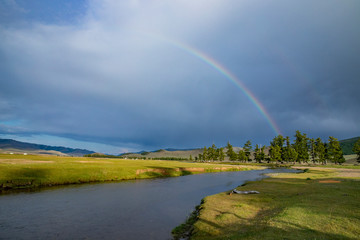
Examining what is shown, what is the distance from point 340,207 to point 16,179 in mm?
47828

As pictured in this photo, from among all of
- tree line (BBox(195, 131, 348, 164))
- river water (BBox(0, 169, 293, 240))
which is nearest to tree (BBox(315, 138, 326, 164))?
tree line (BBox(195, 131, 348, 164))

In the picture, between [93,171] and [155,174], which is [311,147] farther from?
[93,171]

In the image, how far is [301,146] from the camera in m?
147

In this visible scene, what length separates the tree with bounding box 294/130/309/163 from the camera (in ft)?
469

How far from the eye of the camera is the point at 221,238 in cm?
1256

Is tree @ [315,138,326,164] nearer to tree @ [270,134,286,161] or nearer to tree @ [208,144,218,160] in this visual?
tree @ [270,134,286,161]

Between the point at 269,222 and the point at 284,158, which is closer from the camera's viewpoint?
the point at 269,222

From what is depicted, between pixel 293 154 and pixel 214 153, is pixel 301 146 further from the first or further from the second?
pixel 214 153

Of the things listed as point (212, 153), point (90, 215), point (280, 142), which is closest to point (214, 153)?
point (212, 153)

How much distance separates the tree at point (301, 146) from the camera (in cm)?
14288

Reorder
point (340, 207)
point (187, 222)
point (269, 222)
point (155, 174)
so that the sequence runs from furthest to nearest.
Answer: point (155, 174) → point (187, 222) → point (340, 207) → point (269, 222)

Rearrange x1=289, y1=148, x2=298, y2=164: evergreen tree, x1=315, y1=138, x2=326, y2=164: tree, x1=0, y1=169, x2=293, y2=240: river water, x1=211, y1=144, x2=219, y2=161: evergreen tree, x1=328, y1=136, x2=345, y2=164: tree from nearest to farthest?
1. x1=0, y1=169, x2=293, y2=240: river water
2. x1=328, y1=136, x2=345, y2=164: tree
3. x1=315, y1=138, x2=326, y2=164: tree
4. x1=289, y1=148, x2=298, y2=164: evergreen tree
5. x1=211, y1=144, x2=219, y2=161: evergreen tree

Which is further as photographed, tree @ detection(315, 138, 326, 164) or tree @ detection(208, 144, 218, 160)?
tree @ detection(208, 144, 218, 160)

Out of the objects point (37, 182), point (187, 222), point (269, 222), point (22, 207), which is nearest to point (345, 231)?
point (269, 222)
